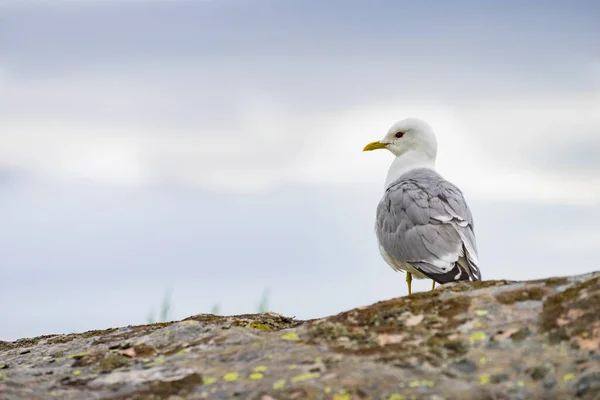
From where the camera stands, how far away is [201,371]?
4.66m

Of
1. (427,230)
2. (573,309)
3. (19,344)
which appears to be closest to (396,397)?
(573,309)

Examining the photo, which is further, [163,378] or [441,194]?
[441,194]

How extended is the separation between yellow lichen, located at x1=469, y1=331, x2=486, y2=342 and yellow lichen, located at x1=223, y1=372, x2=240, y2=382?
1.47 m

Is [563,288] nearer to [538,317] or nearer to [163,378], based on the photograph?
[538,317]

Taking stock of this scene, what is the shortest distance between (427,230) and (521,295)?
16.8ft

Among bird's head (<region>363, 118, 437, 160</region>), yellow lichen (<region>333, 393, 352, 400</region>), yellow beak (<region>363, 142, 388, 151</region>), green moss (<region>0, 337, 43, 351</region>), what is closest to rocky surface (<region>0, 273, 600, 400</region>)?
yellow lichen (<region>333, 393, 352, 400</region>)

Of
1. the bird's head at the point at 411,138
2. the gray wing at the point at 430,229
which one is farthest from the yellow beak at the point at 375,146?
the gray wing at the point at 430,229

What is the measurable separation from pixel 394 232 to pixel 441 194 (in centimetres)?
88

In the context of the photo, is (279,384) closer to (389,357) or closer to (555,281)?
(389,357)

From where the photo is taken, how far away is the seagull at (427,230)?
9.70 m

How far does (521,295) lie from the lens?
496cm

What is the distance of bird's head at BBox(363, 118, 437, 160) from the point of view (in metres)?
12.9

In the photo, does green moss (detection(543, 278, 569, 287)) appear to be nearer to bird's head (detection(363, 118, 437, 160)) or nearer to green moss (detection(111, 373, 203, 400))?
green moss (detection(111, 373, 203, 400))

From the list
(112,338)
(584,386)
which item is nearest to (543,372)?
(584,386)
